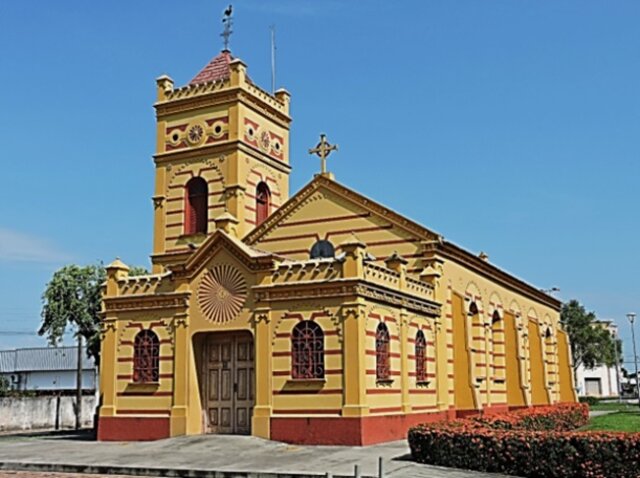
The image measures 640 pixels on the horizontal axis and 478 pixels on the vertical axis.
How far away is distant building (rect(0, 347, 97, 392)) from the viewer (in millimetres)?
63656

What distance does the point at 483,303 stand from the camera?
36.3m

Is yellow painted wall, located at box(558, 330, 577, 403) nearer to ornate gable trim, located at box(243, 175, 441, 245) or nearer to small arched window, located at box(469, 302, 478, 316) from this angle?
small arched window, located at box(469, 302, 478, 316)

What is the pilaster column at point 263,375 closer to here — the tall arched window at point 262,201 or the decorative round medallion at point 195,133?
the tall arched window at point 262,201

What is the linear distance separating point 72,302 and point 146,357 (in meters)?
15.2

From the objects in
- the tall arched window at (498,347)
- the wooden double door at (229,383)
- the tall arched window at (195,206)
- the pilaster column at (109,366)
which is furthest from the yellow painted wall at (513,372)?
the pilaster column at (109,366)

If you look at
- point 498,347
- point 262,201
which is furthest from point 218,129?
point 498,347

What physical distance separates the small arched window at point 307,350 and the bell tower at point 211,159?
924cm

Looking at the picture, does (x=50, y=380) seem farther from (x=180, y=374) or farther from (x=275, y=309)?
(x=275, y=309)

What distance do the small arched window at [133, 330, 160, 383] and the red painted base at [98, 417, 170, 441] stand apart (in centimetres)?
144

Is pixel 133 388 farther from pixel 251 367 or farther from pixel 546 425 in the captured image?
pixel 546 425

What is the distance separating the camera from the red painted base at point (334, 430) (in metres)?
24.5

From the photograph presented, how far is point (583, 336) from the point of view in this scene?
8088 centimetres

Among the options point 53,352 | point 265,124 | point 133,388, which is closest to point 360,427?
point 133,388

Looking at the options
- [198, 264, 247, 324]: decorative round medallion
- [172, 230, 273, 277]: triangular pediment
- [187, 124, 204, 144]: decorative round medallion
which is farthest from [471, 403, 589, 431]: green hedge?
[187, 124, 204, 144]: decorative round medallion
